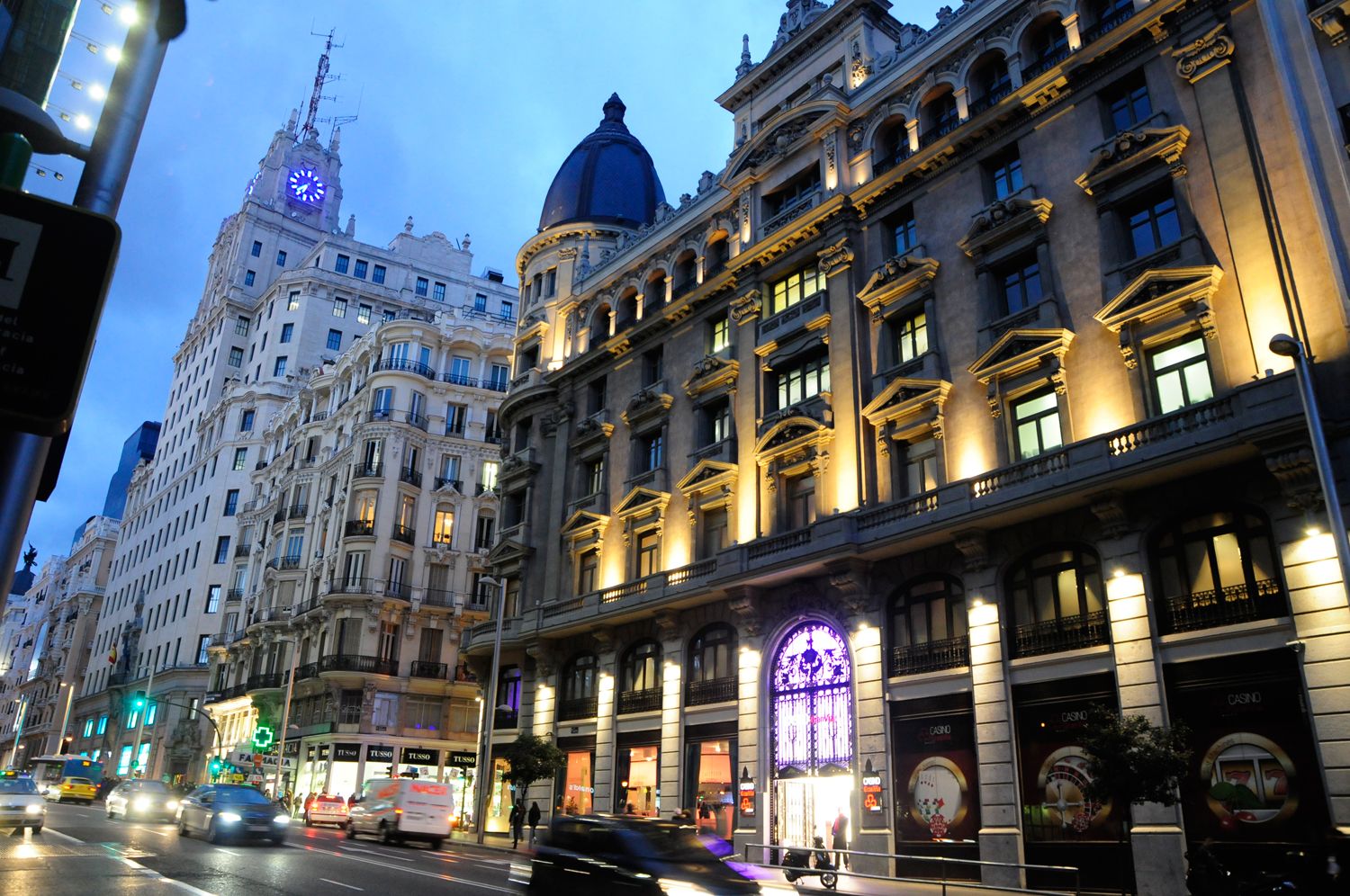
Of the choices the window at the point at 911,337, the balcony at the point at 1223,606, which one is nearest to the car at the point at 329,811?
the window at the point at 911,337

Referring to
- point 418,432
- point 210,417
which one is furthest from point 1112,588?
point 210,417

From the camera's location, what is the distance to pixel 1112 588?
23172 mm

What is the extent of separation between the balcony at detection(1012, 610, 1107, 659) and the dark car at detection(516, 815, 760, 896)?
1405cm

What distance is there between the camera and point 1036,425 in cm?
2670

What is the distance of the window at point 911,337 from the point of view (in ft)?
102

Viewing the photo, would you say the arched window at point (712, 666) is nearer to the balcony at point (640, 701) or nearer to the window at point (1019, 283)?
the balcony at point (640, 701)

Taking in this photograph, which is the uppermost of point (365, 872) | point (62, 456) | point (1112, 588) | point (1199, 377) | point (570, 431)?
point (570, 431)

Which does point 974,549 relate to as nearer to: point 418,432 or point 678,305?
point 678,305

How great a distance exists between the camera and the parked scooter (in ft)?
70.4

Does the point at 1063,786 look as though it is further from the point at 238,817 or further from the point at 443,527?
the point at 443,527

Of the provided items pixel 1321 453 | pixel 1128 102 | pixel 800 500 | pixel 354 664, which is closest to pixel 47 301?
pixel 1321 453

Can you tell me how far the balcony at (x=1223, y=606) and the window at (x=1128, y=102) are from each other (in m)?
13.5

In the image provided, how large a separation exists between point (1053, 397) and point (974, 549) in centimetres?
487

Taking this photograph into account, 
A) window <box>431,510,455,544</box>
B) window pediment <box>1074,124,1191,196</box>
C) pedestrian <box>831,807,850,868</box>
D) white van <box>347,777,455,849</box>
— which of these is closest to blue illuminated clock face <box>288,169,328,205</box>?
window <box>431,510,455,544</box>
